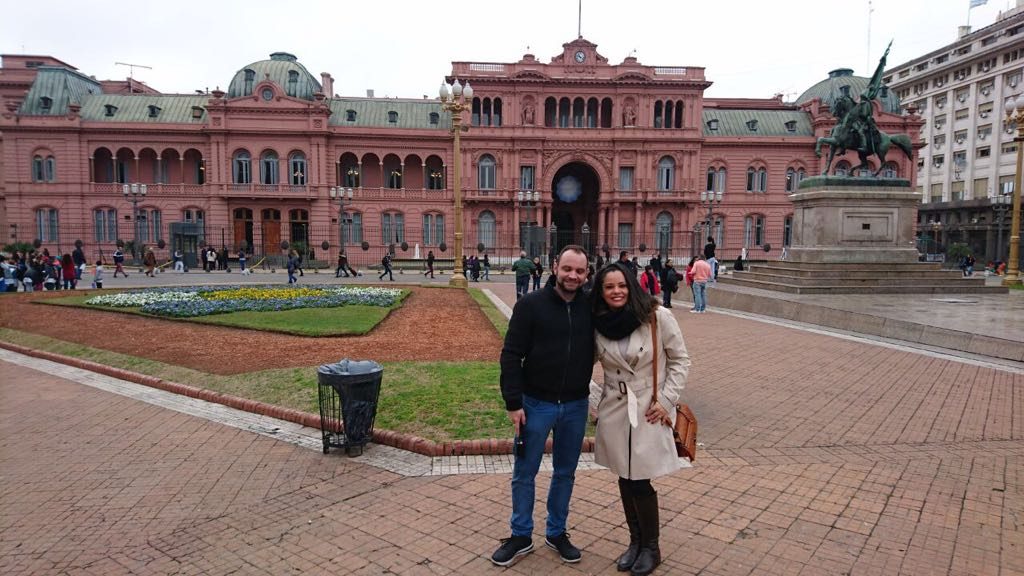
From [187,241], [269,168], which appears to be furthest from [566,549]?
[269,168]

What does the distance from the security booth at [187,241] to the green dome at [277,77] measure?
1293cm

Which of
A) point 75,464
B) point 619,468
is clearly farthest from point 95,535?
point 619,468

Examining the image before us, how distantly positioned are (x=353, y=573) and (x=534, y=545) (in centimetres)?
127

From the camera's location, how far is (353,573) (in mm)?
4035

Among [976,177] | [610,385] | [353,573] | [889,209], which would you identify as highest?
[976,177]

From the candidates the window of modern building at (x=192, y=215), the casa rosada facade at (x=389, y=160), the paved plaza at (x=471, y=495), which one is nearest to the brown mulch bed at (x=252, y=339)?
the paved plaza at (x=471, y=495)

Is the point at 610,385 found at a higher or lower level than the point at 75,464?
higher

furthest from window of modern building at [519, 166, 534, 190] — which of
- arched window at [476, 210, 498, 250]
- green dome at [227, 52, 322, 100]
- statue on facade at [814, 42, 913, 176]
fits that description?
statue on facade at [814, 42, 913, 176]

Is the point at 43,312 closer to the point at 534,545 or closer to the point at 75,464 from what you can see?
the point at 75,464

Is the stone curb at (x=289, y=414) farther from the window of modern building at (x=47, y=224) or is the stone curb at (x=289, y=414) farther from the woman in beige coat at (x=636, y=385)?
the window of modern building at (x=47, y=224)

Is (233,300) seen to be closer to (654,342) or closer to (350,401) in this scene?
(350,401)

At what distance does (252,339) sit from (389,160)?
42.2 meters

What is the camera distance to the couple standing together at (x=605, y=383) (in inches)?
150

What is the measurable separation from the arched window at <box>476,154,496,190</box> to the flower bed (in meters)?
30.0
